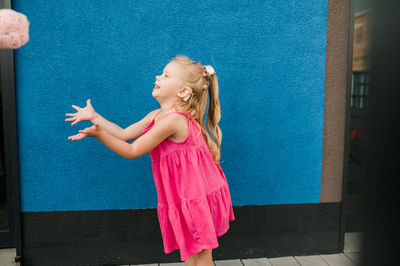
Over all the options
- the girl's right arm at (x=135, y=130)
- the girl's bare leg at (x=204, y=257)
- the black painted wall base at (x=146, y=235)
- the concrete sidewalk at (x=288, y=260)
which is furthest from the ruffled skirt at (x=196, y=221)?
the concrete sidewalk at (x=288, y=260)

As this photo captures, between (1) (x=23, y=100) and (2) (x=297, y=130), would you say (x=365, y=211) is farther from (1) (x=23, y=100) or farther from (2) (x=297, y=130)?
(1) (x=23, y=100)

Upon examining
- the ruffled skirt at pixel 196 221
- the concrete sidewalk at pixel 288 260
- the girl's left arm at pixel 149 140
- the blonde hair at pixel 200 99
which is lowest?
the concrete sidewalk at pixel 288 260

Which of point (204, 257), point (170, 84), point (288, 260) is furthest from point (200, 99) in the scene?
point (288, 260)

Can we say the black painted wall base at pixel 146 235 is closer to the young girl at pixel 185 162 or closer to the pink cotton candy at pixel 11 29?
the young girl at pixel 185 162

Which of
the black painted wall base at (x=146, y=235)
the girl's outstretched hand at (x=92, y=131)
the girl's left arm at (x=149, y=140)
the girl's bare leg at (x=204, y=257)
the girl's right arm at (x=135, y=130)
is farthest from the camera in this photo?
the black painted wall base at (x=146, y=235)

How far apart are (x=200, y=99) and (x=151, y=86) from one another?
2.07 ft

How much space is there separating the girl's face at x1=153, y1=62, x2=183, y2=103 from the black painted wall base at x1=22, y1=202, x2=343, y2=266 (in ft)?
3.37

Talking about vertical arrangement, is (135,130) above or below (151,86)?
below

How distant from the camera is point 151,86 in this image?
2287mm

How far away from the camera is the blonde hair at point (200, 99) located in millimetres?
1716

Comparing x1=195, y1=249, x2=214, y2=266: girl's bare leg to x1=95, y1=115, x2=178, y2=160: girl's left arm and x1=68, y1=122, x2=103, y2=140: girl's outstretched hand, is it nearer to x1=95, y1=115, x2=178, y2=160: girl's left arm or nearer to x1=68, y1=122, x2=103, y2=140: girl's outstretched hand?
x1=95, y1=115, x2=178, y2=160: girl's left arm

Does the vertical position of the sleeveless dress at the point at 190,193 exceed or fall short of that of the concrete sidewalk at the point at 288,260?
it exceeds it

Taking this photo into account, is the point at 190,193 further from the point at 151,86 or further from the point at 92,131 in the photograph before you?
the point at 151,86

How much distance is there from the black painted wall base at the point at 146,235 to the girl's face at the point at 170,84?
1.03m
